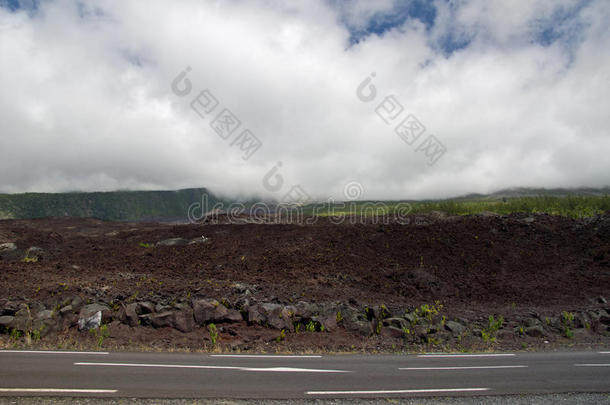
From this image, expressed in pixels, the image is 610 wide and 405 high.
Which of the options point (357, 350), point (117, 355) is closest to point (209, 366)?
point (117, 355)

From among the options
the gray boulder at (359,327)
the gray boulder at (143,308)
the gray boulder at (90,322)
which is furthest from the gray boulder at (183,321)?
the gray boulder at (359,327)

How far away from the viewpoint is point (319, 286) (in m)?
21.0

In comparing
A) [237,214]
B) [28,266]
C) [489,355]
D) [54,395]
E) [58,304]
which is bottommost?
[489,355]

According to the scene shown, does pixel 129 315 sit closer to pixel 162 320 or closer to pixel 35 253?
pixel 162 320

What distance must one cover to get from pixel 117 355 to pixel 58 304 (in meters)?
6.16

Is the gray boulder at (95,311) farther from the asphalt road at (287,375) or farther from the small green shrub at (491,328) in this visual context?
the small green shrub at (491,328)

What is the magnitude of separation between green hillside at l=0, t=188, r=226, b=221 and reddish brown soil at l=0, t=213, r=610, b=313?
352 feet

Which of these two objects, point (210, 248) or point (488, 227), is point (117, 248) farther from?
point (488, 227)

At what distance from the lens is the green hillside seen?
11635 cm

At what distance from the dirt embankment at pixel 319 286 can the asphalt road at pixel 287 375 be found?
235cm

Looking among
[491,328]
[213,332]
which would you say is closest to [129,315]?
[213,332]

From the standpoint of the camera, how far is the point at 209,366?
11156 millimetres

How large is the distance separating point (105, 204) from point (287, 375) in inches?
6258

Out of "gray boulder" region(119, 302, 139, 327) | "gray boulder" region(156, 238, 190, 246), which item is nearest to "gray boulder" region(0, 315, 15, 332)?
"gray boulder" region(119, 302, 139, 327)
